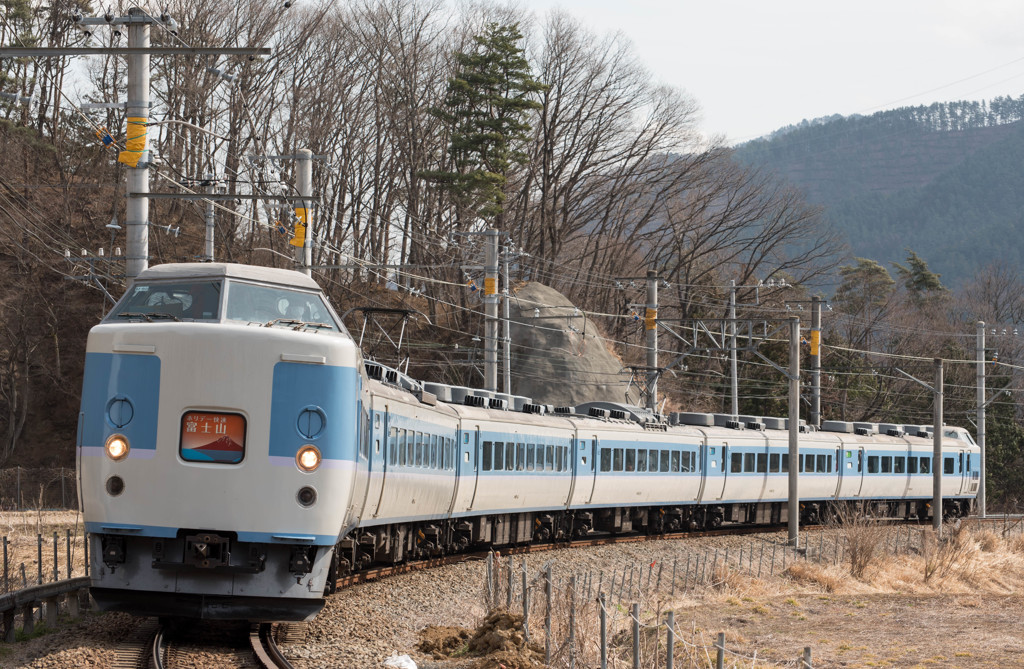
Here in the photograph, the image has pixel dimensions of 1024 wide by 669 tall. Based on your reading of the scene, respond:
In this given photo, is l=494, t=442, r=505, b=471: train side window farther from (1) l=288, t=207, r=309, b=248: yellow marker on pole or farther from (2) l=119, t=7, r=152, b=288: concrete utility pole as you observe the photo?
(2) l=119, t=7, r=152, b=288: concrete utility pole

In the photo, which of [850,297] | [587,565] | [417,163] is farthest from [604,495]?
[850,297]

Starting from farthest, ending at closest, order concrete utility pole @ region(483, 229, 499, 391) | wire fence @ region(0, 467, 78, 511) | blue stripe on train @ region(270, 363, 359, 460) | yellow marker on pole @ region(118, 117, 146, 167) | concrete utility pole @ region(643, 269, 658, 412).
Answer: wire fence @ region(0, 467, 78, 511), concrete utility pole @ region(643, 269, 658, 412), concrete utility pole @ region(483, 229, 499, 391), yellow marker on pole @ region(118, 117, 146, 167), blue stripe on train @ region(270, 363, 359, 460)

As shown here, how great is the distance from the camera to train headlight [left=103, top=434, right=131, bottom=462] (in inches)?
418

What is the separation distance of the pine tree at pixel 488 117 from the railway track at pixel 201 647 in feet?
133

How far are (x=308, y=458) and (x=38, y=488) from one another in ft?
96.6

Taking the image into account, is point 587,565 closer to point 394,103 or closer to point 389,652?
point 389,652

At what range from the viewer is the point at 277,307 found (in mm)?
12203

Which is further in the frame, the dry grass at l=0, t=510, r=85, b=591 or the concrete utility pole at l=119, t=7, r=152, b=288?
the dry grass at l=0, t=510, r=85, b=591

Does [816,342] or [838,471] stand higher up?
[816,342]

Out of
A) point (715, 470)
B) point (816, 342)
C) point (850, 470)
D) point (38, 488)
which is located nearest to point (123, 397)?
point (715, 470)

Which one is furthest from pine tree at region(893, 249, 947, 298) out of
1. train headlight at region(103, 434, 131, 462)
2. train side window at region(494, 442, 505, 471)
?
train headlight at region(103, 434, 131, 462)

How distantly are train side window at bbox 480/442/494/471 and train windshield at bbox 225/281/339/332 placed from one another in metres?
11.0

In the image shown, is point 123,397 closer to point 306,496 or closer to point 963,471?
point 306,496

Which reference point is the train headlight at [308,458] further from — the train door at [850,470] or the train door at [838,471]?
the train door at [850,470]
